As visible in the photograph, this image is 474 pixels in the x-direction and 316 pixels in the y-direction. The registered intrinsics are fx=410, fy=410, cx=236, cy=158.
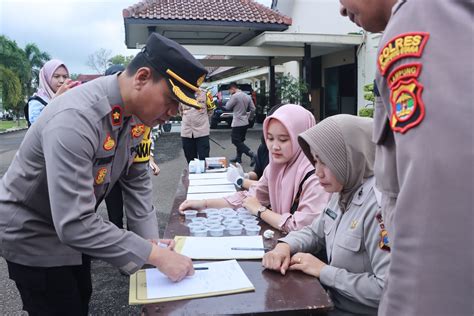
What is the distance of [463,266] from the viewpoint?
58 cm

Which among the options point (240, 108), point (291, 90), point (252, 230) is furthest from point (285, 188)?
point (291, 90)

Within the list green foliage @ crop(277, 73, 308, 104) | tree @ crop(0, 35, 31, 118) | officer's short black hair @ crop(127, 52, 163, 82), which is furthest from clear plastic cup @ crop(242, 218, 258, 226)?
tree @ crop(0, 35, 31, 118)

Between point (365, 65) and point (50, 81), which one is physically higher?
point (50, 81)

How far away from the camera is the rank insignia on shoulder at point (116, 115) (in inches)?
56.9

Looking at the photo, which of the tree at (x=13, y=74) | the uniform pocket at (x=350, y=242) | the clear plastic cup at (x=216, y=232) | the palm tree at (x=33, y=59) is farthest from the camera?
the palm tree at (x=33, y=59)

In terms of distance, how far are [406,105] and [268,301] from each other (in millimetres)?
840

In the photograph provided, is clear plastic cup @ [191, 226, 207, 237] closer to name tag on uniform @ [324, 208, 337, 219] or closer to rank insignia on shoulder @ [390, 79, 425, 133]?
name tag on uniform @ [324, 208, 337, 219]

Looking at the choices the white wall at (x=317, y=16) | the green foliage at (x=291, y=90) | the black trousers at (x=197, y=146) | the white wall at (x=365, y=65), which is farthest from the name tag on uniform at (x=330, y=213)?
the white wall at (x=317, y=16)

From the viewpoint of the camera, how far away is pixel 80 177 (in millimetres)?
1251

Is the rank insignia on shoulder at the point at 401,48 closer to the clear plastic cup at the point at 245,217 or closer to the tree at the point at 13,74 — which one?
the clear plastic cup at the point at 245,217

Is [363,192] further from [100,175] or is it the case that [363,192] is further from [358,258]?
[100,175]

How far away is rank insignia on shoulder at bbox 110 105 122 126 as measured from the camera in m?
1.45

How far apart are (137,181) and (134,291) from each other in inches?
29.6

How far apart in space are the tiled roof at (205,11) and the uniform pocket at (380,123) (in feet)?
35.4
